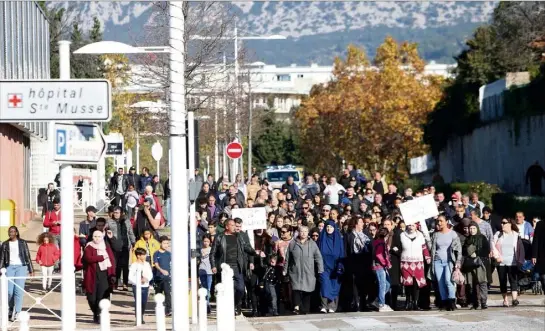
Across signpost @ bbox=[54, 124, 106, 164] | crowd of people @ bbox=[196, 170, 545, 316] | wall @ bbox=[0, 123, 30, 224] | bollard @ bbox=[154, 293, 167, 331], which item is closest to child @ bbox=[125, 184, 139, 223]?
crowd of people @ bbox=[196, 170, 545, 316]

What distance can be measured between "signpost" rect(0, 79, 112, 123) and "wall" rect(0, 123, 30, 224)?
28.0 metres

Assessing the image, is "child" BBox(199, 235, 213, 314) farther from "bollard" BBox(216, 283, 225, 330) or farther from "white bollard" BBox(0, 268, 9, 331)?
"bollard" BBox(216, 283, 225, 330)

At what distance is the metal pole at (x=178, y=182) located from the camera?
1641 centimetres

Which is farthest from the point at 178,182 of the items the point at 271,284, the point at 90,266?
the point at 271,284

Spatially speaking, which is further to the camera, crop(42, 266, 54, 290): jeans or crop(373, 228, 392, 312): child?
crop(42, 266, 54, 290): jeans

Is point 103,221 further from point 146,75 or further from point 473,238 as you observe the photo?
point 146,75

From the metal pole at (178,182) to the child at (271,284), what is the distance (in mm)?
7770

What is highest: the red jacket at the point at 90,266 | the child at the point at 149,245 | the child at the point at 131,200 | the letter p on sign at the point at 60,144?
the letter p on sign at the point at 60,144

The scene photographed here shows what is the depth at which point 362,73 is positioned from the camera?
8850 cm

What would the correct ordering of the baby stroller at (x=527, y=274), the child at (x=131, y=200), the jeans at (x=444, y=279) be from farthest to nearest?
the child at (x=131, y=200)
the baby stroller at (x=527, y=274)
the jeans at (x=444, y=279)

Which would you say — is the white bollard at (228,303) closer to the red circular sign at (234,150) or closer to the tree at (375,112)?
the red circular sign at (234,150)

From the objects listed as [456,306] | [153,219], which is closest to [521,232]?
[456,306]

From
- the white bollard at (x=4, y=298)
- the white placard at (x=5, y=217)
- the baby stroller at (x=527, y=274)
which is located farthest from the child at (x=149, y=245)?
the baby stroller at (x=527, y=274)

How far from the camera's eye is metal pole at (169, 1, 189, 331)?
1641 centimetres
